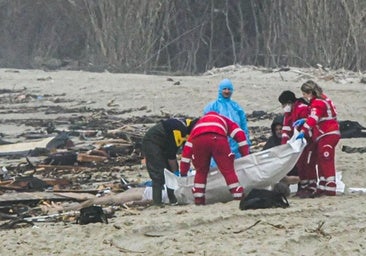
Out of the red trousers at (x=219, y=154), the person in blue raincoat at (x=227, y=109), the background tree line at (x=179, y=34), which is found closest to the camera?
the red trousers at (x=219, y=154)

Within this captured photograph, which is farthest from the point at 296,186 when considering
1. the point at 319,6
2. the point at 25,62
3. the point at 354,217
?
the point at 25,62

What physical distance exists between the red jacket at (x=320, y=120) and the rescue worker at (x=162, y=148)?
132cm

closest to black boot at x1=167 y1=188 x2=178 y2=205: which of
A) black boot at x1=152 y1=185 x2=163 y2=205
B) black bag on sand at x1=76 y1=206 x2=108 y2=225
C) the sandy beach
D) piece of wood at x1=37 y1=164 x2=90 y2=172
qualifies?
black boot at x1=152 y1=185 x2=163 y2=205

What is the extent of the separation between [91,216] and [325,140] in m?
3.18

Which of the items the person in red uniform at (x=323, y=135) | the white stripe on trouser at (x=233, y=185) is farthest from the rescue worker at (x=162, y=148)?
the person in red uniform at (x=323, y=135)

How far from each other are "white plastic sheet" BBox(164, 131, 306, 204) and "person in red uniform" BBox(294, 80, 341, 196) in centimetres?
21

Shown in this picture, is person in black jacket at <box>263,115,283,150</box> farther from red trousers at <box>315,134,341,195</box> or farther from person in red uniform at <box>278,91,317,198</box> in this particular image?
red trousers at <box>315,134,341,195</box>

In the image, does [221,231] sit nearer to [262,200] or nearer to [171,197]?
[262,200]

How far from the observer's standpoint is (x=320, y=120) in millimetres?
12047

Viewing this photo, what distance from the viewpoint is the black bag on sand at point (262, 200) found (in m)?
10.6

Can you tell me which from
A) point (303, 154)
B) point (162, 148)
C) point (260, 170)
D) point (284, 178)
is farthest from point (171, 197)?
point (303, 154)

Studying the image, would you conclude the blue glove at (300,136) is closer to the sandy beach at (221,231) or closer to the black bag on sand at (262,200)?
the sandy beach at (221,231)

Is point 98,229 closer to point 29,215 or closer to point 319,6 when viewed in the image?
point 29,215

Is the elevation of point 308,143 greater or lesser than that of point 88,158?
greater
